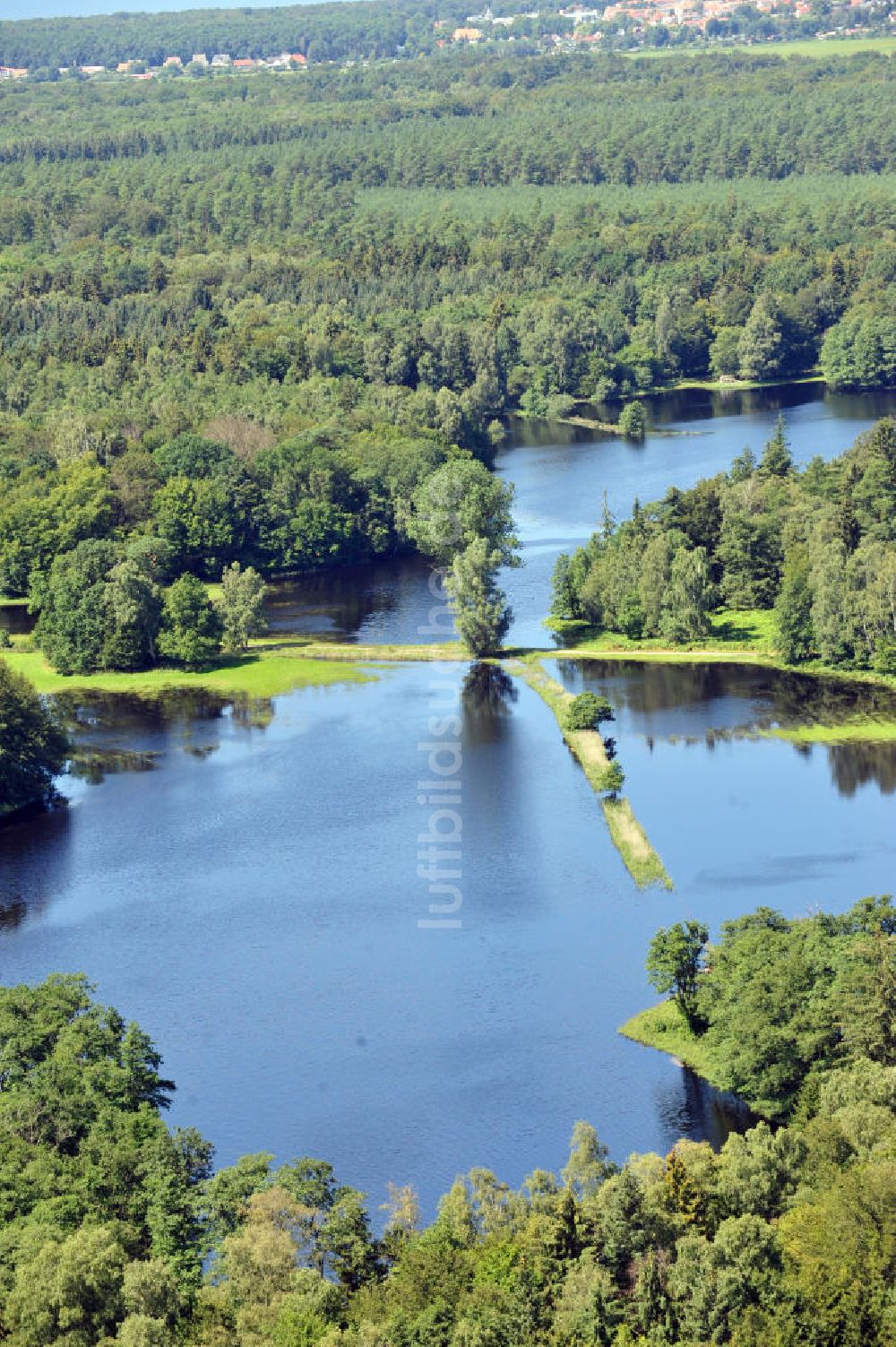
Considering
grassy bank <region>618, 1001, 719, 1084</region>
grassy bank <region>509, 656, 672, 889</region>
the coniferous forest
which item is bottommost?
grassy bank <region>618, 1001, 719, 1084</region>

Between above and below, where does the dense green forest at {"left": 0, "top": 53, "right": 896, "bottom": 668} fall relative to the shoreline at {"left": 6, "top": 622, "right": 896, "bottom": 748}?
above

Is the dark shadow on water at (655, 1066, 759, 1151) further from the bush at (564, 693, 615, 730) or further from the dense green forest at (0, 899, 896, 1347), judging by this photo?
the bush at (564, 693, 615, 730)

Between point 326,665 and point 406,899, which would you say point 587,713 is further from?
point 326,665

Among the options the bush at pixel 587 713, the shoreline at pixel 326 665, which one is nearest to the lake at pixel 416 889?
the bush at pixel 587 713

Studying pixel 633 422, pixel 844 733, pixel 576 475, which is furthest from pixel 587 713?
pixel 633 422

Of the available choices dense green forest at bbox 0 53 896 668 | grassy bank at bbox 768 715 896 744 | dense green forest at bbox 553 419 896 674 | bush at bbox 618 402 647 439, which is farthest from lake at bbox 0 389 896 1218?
bush at bbox 618 402 647 439

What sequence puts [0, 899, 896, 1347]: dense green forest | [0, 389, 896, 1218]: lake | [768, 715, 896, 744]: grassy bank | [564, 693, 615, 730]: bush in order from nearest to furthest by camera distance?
[0, 899, 896, 1347]: dense green forest < [0, 389, 896, 1218]: lake < [768, 715, 896, 744]: grassy bank < [564, 693, 615, 730]: bush
